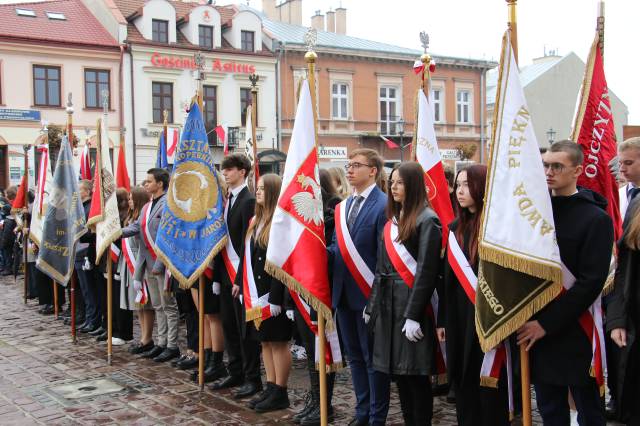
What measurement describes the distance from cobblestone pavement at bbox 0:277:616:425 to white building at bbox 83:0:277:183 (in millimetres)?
21481

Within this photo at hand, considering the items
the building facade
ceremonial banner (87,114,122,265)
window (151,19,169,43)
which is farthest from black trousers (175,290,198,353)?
window (151,19,169,43)

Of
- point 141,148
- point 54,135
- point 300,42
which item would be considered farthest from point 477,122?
point 54,135

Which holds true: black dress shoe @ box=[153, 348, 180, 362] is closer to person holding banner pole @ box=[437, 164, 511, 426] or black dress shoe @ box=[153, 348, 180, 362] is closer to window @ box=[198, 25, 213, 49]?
person holding banner pole @ box=[437, 164, 511, 426]

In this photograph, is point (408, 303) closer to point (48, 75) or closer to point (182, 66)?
point (48, 75)

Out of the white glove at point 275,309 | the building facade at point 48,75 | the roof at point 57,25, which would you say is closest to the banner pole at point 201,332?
the white glove at point 275,309

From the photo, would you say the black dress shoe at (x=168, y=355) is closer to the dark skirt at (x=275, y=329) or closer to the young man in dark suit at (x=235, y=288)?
the young man in dark suit at (x=235, y=288)

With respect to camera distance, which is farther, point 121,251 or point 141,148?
point 141,148

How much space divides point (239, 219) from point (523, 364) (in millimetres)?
3454

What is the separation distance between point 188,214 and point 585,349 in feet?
13.6

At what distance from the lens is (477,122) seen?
38.8 meters

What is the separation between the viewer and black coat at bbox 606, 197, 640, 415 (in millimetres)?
3818

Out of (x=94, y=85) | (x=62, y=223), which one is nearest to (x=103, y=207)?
(x=62, y=223)

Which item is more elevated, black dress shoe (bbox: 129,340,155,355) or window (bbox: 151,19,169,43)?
window (bbox: 151,19,169,43)

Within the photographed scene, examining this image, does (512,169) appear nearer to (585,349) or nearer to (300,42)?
(585,349)
